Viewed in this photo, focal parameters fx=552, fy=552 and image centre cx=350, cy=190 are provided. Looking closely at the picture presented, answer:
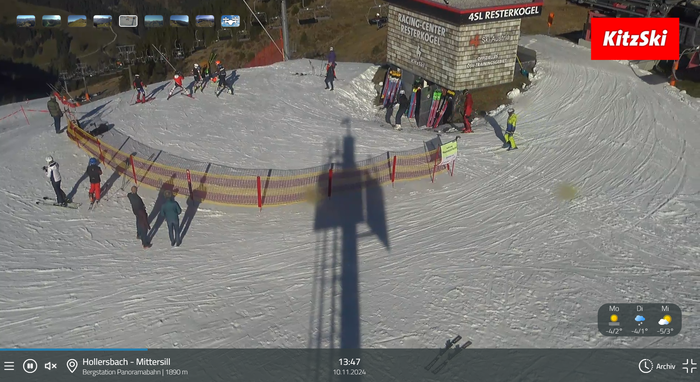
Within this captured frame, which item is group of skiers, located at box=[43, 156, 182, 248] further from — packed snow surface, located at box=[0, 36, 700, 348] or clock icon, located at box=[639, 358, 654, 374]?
clock icon, located at box=[639, 358, 654, 374]

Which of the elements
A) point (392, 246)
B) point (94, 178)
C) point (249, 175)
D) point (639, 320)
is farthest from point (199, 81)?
point (639, 320)

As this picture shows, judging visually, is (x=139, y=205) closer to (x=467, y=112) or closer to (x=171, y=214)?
(x=171, y=214)

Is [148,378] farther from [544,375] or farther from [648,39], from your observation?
[648,39]

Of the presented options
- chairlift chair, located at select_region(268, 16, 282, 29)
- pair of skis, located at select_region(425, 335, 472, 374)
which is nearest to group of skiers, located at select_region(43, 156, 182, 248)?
pair of skis, located at select_region(425, 335, 472, 374)

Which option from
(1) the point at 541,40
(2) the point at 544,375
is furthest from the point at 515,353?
(1) the point at 541,40

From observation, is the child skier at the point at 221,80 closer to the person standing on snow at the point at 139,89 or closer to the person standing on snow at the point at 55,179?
the person standing on snow at the point at 139,89

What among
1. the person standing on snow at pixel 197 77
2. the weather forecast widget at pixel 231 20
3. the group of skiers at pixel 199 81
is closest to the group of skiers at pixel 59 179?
the group of skiers at pixel 199 81
